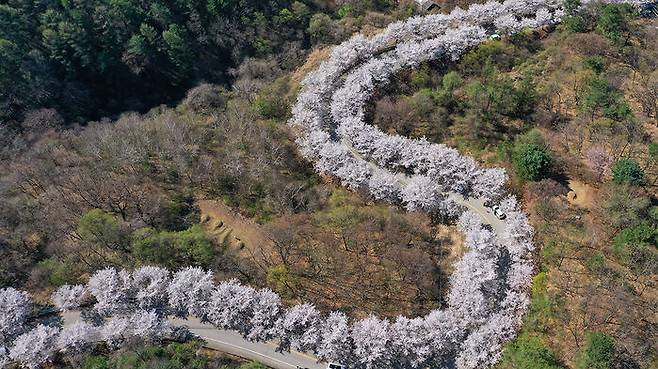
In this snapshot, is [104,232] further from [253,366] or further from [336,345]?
[336,345]

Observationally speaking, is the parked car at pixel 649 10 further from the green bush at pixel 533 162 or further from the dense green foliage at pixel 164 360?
the dense green foliage at pixel 164 360

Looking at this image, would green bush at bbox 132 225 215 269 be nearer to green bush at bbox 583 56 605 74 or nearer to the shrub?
the shrub

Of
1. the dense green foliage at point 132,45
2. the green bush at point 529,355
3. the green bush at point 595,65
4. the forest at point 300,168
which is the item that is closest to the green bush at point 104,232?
the forest at point 300,168

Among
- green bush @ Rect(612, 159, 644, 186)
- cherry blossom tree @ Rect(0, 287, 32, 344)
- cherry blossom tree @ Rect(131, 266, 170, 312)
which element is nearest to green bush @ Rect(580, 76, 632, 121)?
green bush @ Rect(612, 159, 644, 186)

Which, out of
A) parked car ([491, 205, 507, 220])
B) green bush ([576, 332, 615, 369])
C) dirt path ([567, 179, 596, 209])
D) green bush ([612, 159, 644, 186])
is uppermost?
green bush ([612, 159, 644, 186])

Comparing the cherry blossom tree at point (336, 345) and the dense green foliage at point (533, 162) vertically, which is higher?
the dense green foliage at point (533, 162)

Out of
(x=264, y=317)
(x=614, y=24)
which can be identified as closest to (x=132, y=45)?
(x=264, y=317)

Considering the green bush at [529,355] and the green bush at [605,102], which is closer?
the green bush at [529,355]
